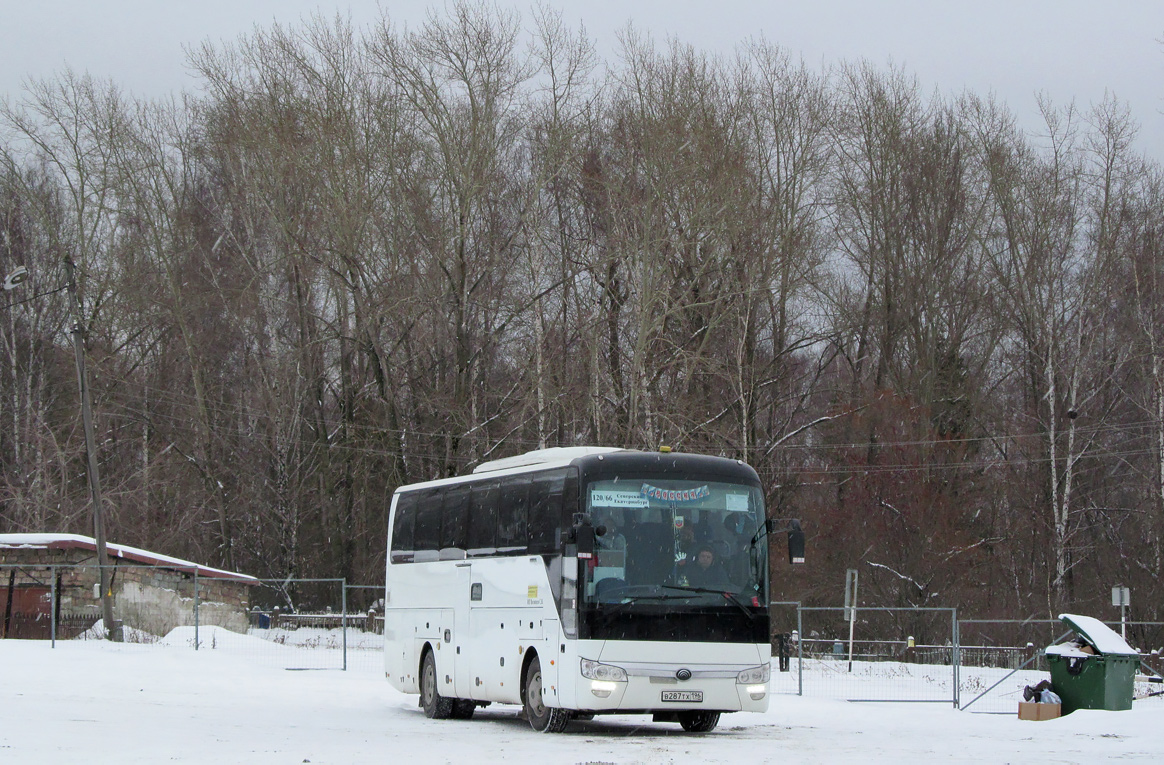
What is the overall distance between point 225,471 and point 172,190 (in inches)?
420

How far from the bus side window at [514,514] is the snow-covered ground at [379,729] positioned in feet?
7.39

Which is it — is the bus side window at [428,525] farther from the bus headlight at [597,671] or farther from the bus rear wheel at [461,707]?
the bus headlight at [597,671]

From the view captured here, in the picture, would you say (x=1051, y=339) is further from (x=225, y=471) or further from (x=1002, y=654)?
(x=225, y=471)

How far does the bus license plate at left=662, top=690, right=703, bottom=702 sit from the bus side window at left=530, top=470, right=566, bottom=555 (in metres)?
2.07

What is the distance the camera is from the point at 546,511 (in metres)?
17.2

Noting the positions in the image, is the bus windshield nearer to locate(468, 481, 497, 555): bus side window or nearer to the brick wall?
locate(468, 481, 497, 555): bus side window

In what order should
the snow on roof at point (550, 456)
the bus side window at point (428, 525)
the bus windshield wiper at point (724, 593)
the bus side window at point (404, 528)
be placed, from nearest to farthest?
Result: the bus windshield wiper at point (724, 593), the snow on roof at point (550, 456), the bus side window at point (428, 525), the bus side window at point (404, 528)

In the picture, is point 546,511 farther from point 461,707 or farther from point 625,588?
point 461,707

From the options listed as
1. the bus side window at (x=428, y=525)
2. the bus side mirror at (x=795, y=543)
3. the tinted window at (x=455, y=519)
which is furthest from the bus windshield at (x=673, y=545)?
the bus side window at (x=428, y=525)

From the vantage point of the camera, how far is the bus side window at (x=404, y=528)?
21484mm

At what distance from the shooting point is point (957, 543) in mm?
45625

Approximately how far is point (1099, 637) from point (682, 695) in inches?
276

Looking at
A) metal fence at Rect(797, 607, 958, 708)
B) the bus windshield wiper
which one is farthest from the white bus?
metal fence at Rect(797, 607, 958, 708)

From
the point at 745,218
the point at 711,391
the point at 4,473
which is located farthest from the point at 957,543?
the point at 4,473
